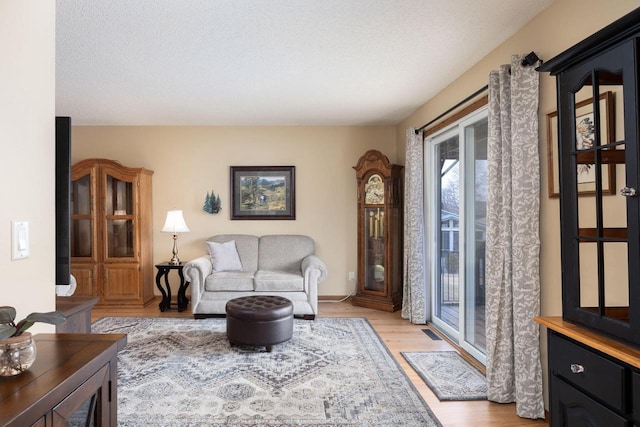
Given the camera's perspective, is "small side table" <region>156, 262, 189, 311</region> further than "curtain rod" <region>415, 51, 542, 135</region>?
Yes

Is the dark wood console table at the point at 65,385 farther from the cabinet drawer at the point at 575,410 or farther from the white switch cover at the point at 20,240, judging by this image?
the cabinet drawer at the point at 575,410

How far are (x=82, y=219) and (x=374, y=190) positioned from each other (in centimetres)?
381

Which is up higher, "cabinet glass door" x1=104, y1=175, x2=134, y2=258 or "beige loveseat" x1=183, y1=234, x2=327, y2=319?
"cabinet glass door" x1=104, y1=175, x2=134, y2=258

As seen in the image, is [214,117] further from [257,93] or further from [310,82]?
[310,82]

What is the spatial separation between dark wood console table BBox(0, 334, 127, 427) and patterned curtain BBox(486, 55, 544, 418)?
2.21m

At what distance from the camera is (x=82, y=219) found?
16.6 ft

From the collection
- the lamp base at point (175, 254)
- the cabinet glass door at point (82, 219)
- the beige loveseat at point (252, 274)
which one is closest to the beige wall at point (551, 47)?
the beige loveseat at point (252, 274)

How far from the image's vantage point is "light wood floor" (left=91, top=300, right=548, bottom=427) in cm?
238

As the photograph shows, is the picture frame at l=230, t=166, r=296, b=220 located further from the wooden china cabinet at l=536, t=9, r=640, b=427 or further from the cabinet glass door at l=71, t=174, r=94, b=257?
the wooden china cabinet at l=536, t=9, r=640, b=427

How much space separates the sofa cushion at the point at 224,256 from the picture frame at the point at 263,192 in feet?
1.83

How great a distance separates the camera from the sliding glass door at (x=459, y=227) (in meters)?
3.38

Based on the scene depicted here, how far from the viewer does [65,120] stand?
1.35 m

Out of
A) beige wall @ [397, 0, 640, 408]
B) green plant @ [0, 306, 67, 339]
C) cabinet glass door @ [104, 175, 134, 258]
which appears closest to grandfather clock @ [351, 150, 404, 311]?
beige wall @ [397, 0, 640, 408]

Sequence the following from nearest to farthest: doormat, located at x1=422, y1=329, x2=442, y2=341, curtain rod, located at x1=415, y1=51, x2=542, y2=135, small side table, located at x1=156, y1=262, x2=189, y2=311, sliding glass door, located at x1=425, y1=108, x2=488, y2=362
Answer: curtain rod, located at x1=415, y1=51, x2=542, y2=135
sliding glass door, located at x1=425, y1=108, x2=488, y2=362
doormat, located at x1=422, y1=329, x2=442, y2=341
small side table, located at x1=156, y1=262, x2=189, y2=311
